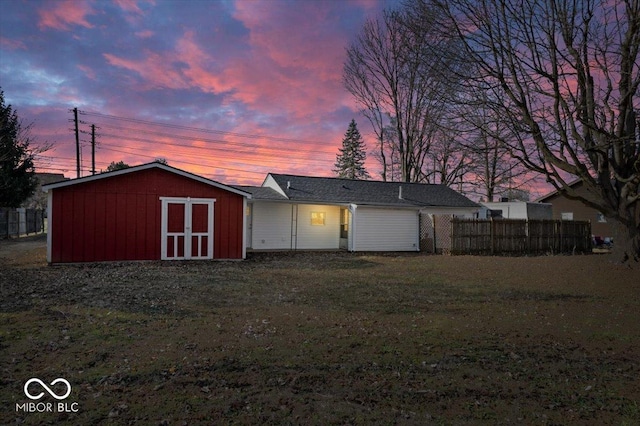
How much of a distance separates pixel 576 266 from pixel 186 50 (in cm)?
1688

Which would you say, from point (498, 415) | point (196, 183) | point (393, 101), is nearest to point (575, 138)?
point (498, 415)

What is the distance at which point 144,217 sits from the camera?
14.5 m

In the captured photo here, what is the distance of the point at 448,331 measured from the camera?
20.3 feet

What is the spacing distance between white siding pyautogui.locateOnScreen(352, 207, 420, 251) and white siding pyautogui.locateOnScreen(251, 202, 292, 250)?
359cm

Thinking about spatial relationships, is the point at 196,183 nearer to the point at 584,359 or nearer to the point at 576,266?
the point at 584,359

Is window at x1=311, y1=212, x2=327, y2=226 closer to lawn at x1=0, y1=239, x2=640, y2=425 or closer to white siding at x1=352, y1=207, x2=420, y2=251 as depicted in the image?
white siding at x1=352, y1=207, x2=420, y2=251

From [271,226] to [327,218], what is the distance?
325 cm

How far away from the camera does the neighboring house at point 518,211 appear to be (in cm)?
2972

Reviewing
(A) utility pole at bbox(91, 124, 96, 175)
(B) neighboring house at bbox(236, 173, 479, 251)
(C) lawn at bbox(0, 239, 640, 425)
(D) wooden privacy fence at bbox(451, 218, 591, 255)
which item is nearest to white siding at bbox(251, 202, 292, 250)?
(B) neighboring house at bbox(236, 173, 479, 251)

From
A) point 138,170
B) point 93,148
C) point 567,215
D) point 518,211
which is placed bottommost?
point 567,215

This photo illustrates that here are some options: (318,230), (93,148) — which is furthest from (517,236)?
(93,148)

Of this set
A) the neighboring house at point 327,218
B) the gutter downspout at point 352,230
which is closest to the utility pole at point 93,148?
the neighboring house at point 327,218

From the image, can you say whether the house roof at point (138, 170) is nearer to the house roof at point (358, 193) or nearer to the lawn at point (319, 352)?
the house roof at point (358, 193)

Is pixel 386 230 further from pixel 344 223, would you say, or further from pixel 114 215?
pixel 114 215
